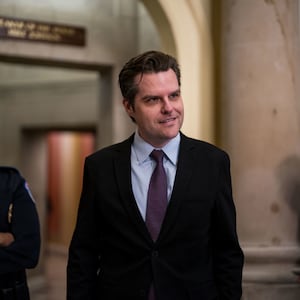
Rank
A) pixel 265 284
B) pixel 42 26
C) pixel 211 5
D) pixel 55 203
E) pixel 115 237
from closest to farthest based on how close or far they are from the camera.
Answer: pixel 115 237, pixel 265 284, pixel 211 5, pixel 42 26, pixel 55 203

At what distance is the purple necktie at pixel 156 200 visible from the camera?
2.20 meters

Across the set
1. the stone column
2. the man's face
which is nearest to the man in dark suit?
the man's face

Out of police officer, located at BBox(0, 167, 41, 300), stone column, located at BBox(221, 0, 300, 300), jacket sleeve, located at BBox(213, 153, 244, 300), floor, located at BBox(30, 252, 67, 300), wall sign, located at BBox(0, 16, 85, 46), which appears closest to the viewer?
jacket sleeve, located at BBox(213, 153, 244, 300)

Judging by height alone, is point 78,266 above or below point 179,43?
below

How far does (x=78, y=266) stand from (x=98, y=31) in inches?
141

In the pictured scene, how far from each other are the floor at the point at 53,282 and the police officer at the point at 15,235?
4587mm

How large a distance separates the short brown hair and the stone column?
1770 mm

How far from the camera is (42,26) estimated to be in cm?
531

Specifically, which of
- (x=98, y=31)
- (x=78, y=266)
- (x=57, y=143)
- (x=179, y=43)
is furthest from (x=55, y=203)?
(x=78, y=266)

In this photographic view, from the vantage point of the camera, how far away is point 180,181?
7.33 ft

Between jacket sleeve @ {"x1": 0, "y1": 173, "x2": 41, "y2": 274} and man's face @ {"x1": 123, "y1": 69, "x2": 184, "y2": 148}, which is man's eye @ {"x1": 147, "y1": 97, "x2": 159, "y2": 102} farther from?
jacket sleeve @ {"x1": 0, "y1": 173, "x2": 41, "y2": 274}

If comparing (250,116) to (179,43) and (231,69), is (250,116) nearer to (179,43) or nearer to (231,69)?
(231,69)

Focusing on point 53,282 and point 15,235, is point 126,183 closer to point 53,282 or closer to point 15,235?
point 15,235

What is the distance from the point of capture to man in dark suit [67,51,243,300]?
86.0 inches
